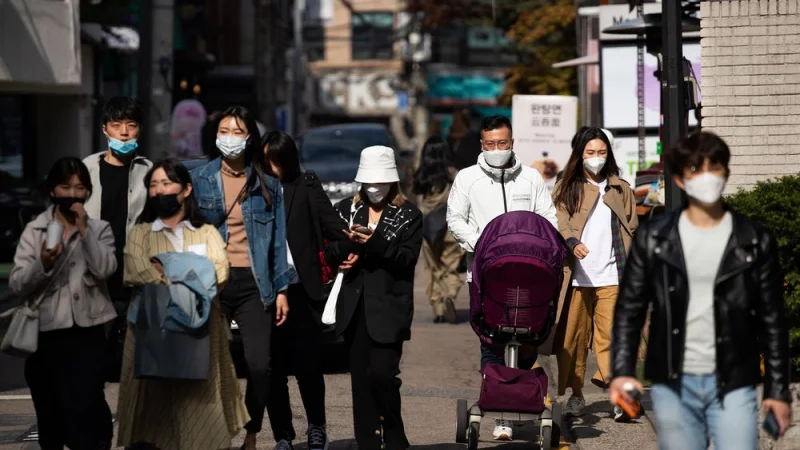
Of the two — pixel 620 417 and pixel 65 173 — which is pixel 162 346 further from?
pixel 620 417

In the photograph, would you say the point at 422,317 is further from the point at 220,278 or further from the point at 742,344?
the point at 742,344

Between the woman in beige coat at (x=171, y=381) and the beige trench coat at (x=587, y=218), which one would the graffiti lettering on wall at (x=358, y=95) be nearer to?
the beige trench coat at (x=587, y=218)

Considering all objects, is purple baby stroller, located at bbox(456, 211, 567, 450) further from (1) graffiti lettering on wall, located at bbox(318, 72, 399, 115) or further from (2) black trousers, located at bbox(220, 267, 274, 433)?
(1) graffiti lettering on wall, located at bbox(318, 72, 399, 115)

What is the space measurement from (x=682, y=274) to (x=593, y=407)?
4.95 m

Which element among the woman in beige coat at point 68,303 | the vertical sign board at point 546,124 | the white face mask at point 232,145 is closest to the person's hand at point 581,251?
the white face mask at point 232,145

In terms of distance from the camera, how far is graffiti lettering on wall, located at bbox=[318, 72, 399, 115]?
272ft

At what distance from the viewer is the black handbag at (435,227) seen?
1522cm

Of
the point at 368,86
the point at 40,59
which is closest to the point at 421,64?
the point at 368,86

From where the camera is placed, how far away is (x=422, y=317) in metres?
16.1

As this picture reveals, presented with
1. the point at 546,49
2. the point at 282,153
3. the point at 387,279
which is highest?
the point at 546,49

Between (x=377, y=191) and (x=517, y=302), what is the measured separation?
3.36ft

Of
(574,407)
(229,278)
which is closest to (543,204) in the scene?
(574,407)

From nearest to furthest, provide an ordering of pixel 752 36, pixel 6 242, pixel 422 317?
pixel 752 36, pixel 422 317, pixel 6 242

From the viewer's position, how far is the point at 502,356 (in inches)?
340
